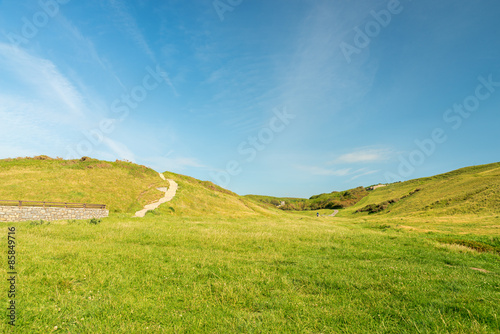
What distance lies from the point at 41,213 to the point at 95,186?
1636 cm

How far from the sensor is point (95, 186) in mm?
45719

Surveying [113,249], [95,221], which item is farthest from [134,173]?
[113,249]

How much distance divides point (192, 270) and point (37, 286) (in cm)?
558

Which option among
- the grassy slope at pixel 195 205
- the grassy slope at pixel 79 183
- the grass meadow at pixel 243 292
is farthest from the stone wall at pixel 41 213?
the grass meadow at pixel 243 292

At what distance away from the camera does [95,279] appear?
9266 mm

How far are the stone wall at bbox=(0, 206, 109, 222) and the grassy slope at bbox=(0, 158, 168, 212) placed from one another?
680cm

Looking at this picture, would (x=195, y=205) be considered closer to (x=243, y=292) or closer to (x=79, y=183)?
(x=79, y=183)

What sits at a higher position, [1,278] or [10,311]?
[1,278]

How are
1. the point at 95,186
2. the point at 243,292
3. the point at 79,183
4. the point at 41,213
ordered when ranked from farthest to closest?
1. the point at 95,186
2. the point at 79,183
3. the point at 41,213
4. the point at 243,292

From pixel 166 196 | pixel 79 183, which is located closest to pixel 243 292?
pixel 166 196

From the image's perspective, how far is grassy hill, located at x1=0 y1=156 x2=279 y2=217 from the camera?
39.7m

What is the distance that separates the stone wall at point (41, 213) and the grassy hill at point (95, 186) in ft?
22.4

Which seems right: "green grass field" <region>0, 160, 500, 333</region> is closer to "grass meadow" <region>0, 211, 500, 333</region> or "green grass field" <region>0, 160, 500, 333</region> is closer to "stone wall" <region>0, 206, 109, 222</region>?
"grass meadow" <region>0, 211, 500, 333</region>

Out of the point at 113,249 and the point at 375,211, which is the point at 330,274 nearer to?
the point at 113,249
